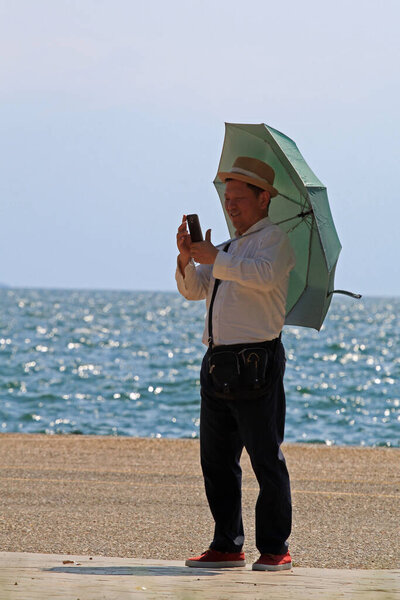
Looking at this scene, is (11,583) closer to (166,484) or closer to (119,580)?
(119,580)

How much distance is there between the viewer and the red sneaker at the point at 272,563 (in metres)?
5.18

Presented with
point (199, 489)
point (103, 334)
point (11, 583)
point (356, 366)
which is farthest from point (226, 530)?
point (103, 334)

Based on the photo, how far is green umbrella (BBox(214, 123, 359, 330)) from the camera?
18.2ft

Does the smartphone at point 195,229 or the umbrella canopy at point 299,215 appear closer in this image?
the smartphone at point 195,229

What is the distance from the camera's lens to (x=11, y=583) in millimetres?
4590

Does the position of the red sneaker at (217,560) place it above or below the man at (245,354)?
below

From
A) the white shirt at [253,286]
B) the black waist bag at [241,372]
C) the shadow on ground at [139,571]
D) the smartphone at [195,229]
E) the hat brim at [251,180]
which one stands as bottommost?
the shadow on ground at [139,571]

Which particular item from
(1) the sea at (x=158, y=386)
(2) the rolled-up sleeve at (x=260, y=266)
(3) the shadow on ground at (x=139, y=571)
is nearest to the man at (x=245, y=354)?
(2) the rolled-up sleeve at (x=260, y=266)

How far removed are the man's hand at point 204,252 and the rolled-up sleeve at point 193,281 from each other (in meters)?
0.17

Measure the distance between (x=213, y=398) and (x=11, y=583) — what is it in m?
1.33

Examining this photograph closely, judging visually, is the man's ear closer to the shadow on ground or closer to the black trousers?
the black trousers

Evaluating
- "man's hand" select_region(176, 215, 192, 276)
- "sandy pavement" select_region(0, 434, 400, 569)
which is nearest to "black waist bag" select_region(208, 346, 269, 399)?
"man's hand" select_region(176, 215, 192, 276)

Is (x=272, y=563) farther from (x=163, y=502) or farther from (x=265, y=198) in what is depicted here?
(x=163, y=502)

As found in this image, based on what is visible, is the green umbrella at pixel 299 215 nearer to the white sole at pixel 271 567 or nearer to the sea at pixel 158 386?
the white sole at pixel 271 567
